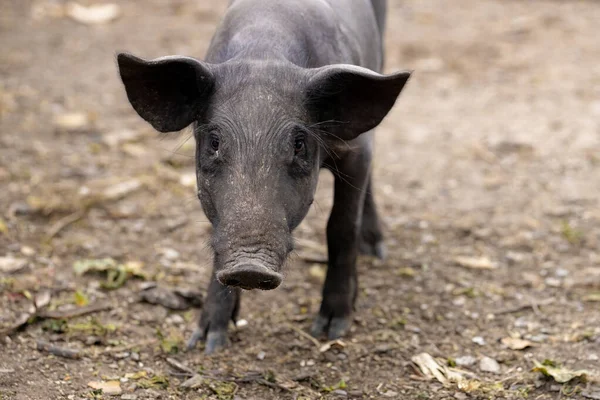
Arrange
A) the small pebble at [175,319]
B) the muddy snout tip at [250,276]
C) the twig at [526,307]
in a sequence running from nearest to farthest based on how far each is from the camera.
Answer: the muddy snout tip at [250,276], the small pebble at [175,319], the twig at [526,307]

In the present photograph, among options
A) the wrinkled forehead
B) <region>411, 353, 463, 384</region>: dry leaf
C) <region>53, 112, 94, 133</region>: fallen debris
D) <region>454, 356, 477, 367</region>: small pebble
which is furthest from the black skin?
<region>53, 112, 94, 133</region>: fallen debris

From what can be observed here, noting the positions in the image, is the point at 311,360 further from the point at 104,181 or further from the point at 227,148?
the point at 104,181

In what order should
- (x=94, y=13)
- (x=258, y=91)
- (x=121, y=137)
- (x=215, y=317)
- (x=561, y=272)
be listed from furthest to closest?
(x=94, y=13)
(x=121, y=137)
(x=561, y=272)
(x=215, y=317)
(x=258, y=91)

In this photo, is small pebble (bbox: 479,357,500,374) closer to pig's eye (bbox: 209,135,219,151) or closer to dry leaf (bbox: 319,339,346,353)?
dry leaf (bbox: 319,339,346,353)

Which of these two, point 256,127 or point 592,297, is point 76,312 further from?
point 592,297

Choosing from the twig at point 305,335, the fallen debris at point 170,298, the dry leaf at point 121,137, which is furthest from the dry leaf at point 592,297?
the dry leaf at point 121,137

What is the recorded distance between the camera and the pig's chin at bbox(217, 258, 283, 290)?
3.80m

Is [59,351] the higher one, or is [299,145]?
[299,145]

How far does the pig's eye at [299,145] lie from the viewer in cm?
421

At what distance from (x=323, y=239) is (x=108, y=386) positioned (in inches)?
98.5

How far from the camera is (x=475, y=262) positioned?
630 centimetres

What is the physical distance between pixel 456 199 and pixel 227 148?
11.9ft

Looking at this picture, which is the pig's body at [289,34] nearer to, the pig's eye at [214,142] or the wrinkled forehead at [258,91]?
the wrinkled forehead at [258,91]

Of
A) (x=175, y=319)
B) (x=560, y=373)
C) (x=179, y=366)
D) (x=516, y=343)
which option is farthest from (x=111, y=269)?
(x=560, y=373)
